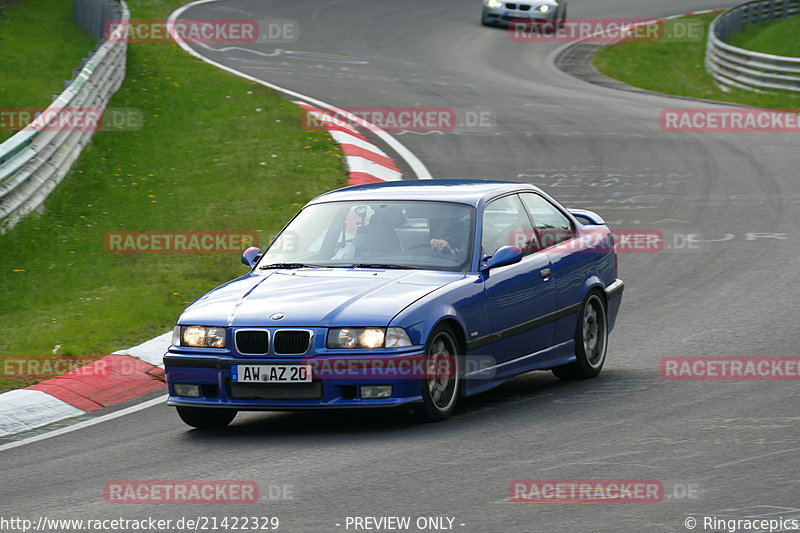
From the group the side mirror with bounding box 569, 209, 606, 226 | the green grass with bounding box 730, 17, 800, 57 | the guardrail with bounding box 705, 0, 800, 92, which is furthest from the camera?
the green grass with bounding box 730, 17, 800, 57

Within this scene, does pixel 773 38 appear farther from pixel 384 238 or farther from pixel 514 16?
pixel 384 238

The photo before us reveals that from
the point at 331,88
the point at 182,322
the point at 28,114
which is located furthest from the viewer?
the point at 331,88

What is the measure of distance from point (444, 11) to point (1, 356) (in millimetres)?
30807

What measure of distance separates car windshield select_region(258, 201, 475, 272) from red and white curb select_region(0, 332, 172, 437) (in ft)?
5.13

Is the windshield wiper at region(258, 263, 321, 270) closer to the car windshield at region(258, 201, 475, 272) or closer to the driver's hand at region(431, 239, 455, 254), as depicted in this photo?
the car windshield at region(258, 201, 475, 272)

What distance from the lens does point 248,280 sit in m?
8.72

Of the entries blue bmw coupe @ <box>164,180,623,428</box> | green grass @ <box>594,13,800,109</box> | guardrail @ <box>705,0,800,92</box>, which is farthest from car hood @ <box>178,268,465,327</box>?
guardrail @ <box>705,0,800,92</box>

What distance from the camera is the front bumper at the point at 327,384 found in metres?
7.73

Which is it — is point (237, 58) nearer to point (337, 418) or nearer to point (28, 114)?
point (28, 114)

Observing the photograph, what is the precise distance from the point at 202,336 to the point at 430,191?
2104 mm

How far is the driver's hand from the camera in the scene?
877cm

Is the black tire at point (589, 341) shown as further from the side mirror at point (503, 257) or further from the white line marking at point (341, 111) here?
the white line marking at point (341, 111)

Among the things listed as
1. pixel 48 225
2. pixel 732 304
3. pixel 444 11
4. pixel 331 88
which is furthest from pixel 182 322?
pixel 444 11

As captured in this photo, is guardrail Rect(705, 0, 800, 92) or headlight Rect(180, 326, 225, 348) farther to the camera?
guardrail Rect(705, 0, 800, 92)
